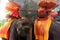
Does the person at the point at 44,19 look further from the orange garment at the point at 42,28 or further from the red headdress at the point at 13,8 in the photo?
the red headdress at the point at 13,8

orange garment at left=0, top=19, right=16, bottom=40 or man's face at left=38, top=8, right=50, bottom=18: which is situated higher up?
man's face at left=38, top=8, right=50, bottom=18

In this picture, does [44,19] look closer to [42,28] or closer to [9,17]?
[42,28]

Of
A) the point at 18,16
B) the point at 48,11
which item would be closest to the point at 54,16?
the point at 48,11

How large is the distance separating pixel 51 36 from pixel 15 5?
22cm

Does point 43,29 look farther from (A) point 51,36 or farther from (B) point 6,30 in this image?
(B) point 6,30

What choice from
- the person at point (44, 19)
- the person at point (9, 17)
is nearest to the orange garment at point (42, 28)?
the person at point (44, 19)

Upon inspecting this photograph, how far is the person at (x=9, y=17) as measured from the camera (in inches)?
29.6

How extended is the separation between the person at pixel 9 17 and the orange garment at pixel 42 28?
0.11 meters

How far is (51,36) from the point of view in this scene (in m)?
0.71

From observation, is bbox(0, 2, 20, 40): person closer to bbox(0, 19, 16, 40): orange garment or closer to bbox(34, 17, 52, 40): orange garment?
bbox(0, 19, 16, 40): orange garment

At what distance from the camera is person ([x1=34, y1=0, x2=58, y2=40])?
2.35 ft

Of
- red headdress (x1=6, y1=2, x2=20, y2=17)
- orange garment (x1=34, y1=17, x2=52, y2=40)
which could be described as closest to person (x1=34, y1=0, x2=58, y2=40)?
orange garment (x1=34, y1=17, x2=52, y2=40)

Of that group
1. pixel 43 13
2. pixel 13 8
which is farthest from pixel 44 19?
pixel 13 8

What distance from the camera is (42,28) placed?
721 millimetres
